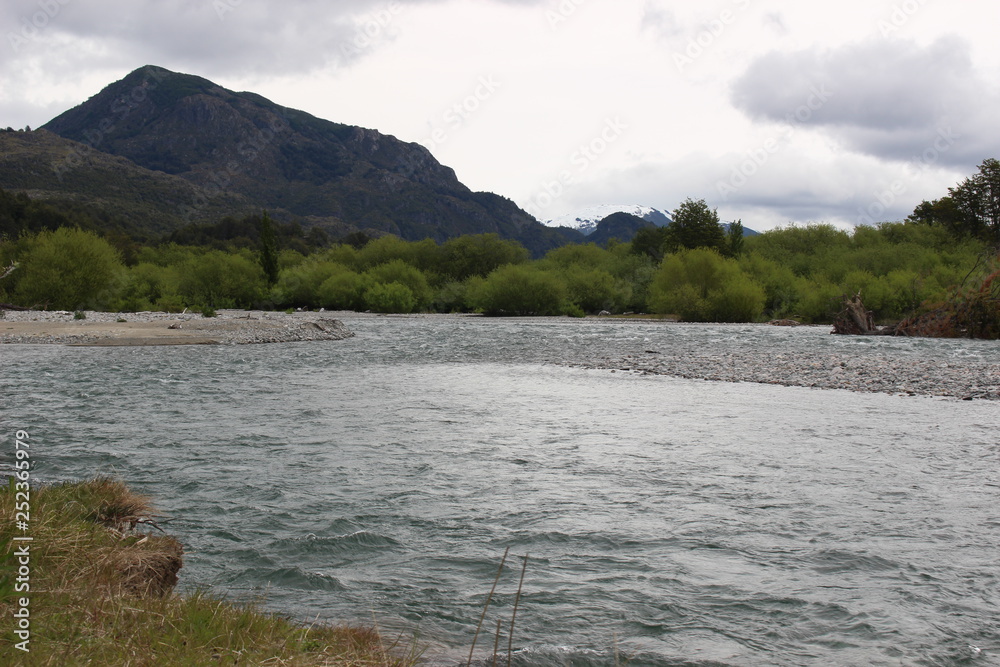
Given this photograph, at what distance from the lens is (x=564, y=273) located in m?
86.6

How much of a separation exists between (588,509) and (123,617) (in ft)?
19.0

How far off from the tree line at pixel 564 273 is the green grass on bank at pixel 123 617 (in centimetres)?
4224

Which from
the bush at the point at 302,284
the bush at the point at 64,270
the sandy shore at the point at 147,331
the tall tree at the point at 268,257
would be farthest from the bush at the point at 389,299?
the sandy shore at the point at 147,331

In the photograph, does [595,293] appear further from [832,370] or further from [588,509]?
[588,509]

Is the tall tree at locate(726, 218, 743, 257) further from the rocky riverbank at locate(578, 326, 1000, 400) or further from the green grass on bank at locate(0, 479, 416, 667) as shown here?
the green grass on bank at locate(0, 479, 416, 667)

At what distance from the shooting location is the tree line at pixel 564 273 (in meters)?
56.9

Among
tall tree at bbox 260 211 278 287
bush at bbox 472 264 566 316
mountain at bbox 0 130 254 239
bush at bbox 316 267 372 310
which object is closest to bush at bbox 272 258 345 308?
tall tree at bbox 260 211 278 287

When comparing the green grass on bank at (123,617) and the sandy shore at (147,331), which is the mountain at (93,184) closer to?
the sandy shore at (147,331)

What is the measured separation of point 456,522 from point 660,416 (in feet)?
27.4

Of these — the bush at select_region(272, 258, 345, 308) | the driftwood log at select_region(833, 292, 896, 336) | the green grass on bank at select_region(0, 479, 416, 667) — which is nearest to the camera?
the green grass on bank at select_region(0, 479, 416, 667)

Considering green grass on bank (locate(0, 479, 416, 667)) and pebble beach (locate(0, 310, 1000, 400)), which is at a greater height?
pebble beach (locate(0, 310, 1000, 400))

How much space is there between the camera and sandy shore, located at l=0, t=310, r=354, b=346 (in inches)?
1409

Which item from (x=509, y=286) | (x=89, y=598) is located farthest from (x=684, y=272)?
(x=89, y=598)

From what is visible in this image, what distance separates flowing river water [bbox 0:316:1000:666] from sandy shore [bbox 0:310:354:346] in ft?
59.0
